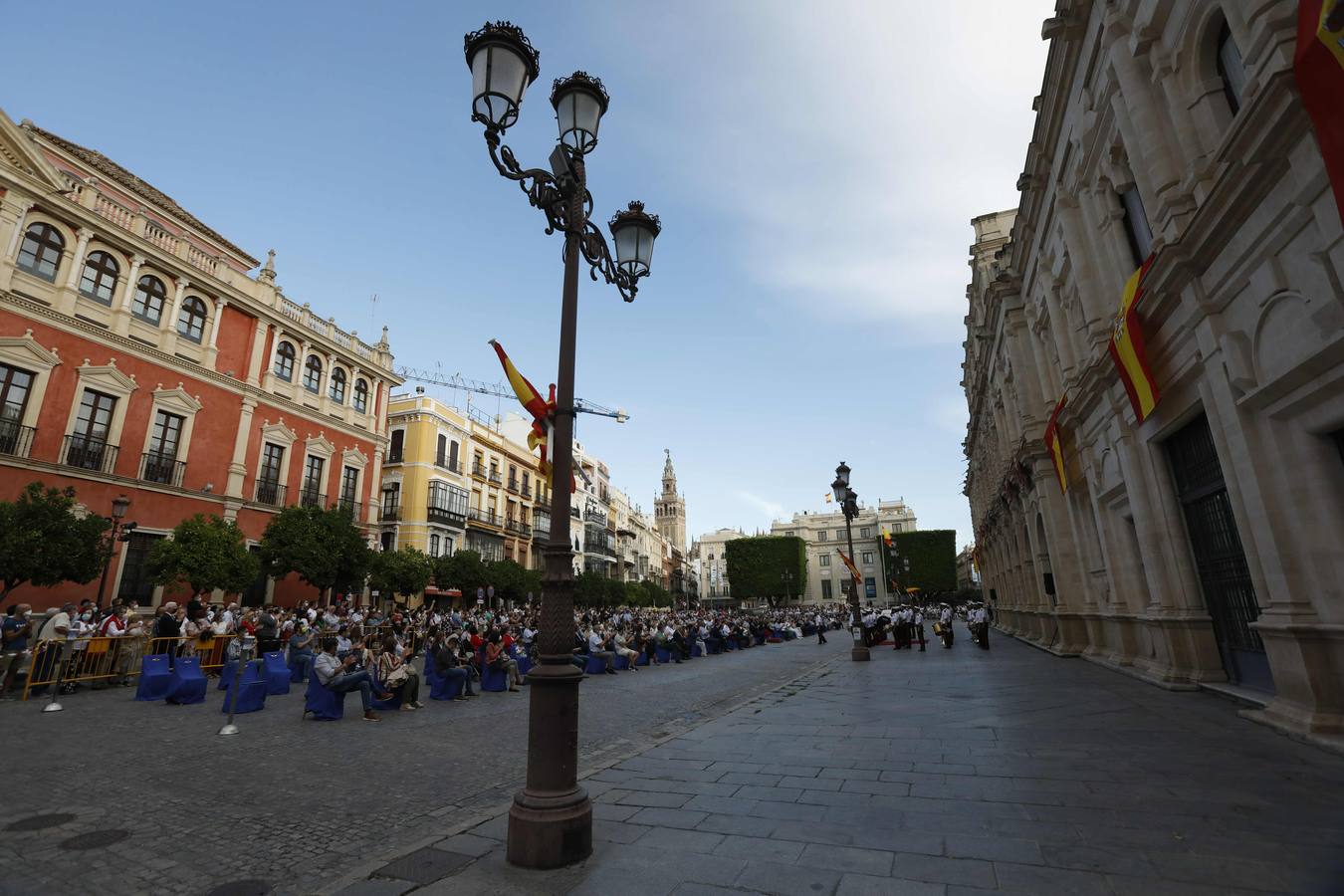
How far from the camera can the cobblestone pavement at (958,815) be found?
342cm

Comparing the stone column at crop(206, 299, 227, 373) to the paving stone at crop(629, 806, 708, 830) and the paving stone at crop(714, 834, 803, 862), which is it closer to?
the paving stone at crop(629, 806, 708, 830)

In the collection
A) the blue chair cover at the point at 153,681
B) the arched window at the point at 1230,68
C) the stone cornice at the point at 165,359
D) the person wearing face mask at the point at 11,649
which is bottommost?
the blue chair cover at the point at 153,681

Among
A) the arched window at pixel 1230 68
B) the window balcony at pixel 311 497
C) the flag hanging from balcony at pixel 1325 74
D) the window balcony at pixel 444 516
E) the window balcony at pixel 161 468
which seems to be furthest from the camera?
the window balcony at pixel 444 516

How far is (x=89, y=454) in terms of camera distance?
19.6 metres

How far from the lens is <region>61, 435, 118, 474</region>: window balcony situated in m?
19.0

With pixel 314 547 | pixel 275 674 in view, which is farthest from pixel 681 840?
pixel 314 547

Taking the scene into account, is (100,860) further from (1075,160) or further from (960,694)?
(1075,160)

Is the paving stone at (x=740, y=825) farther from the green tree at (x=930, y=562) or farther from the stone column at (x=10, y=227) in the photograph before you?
the green tree at (x=930, y=562)

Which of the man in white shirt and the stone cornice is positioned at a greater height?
the stone cornice

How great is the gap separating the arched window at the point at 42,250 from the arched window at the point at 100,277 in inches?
29.2

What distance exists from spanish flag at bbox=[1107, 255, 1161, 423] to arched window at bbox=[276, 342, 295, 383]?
29.6 meters

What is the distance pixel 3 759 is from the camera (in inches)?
258

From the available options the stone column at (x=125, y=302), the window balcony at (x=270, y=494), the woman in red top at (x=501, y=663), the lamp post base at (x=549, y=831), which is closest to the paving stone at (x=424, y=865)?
the lamp post base at (x=549, y=831)

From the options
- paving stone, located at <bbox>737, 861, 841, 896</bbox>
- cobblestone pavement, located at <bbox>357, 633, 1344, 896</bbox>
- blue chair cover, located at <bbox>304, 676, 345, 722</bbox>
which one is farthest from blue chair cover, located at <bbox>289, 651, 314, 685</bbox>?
paving stone, located at <bbox>737, 861, 841, 896</bbox>
